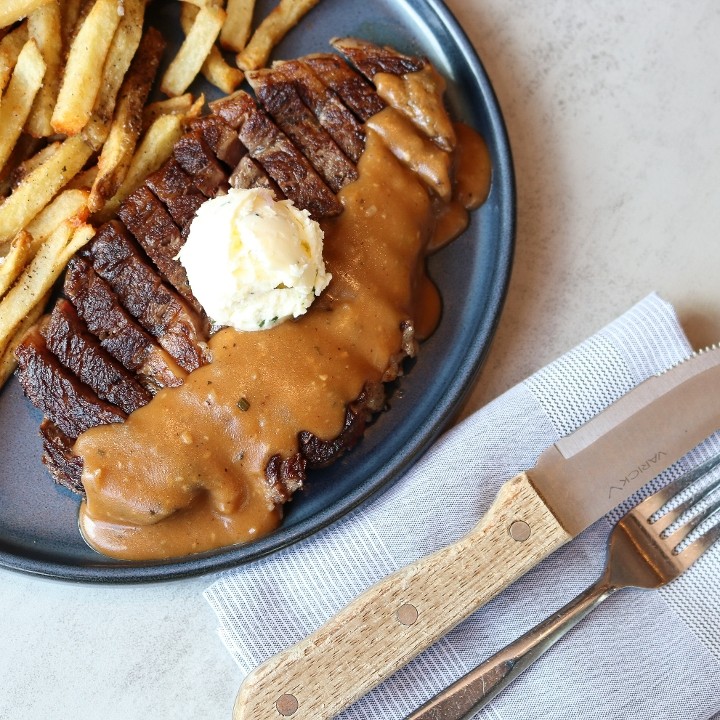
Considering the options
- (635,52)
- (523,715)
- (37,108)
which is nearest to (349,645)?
(523,715)

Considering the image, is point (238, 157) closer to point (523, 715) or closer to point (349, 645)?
point (349, 645)

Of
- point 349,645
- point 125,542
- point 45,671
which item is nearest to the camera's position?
point 349,645

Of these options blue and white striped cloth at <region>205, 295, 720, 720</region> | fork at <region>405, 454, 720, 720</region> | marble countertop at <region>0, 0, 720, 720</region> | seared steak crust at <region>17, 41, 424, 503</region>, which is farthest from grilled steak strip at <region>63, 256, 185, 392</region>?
fork at <region>405, 454, 720, 720</region>

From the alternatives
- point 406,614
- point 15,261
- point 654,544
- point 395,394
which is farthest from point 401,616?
point 15,261

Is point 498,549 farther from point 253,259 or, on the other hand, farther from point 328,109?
point 328,109

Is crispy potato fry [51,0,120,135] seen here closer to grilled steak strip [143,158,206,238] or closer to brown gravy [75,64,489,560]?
grilled steak strip [143,158,206,238]

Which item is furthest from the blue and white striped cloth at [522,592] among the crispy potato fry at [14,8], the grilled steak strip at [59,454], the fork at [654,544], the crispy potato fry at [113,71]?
the crispy potato fry at [14,8]

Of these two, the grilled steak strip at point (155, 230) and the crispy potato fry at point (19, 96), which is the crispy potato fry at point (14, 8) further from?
the grilled steak strip at point (155, 230)
